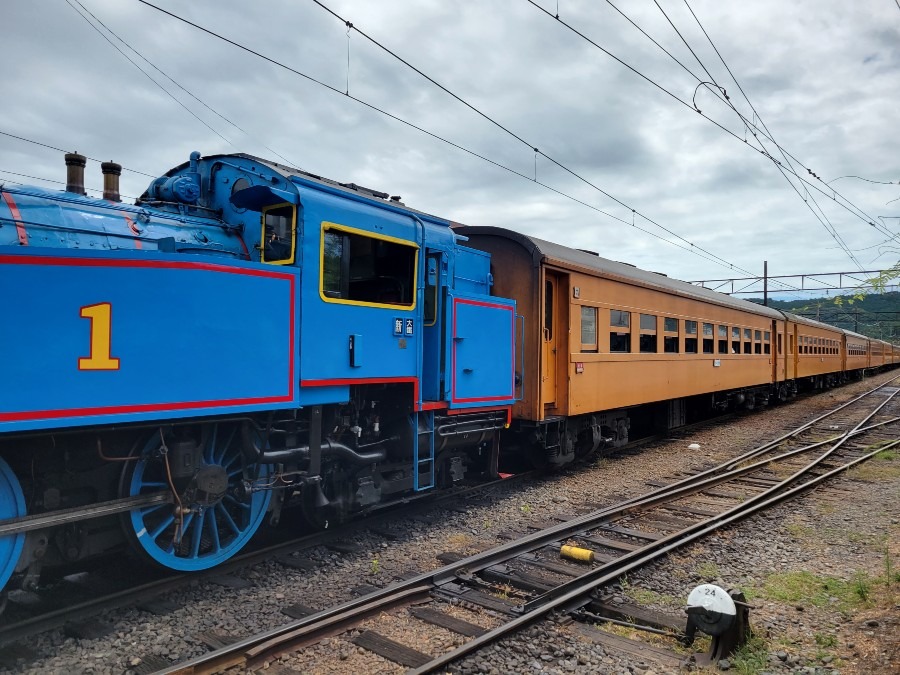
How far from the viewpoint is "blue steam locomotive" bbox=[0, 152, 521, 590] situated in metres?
3.90

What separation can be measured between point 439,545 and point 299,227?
331 cm

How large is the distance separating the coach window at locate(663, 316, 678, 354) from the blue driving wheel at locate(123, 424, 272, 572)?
9.14 metres

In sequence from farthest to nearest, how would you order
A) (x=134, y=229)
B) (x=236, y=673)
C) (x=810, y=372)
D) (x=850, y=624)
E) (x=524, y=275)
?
(x=810, y=372)
(x=524, y=275)
(x=134, y=229)
(x=850, y=624)
(x=236, y=673)

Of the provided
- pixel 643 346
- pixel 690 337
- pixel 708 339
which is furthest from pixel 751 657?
pixel 708 339

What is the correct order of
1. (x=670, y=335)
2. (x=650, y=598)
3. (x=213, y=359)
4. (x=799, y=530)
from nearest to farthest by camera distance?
(x=213, y=359) < (x=650, y=598) < (x=799, y=530) < (x=670, y=335)

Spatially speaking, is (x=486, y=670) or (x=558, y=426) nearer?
(x=486, y=670)

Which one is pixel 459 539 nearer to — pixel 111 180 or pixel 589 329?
pixel 589 329

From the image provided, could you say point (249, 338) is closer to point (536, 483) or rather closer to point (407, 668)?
point (407, 668)

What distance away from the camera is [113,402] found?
4.04 m

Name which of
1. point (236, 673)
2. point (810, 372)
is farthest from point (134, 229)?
point (810, 372)

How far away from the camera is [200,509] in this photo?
482cm

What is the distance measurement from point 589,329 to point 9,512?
775 centimetres

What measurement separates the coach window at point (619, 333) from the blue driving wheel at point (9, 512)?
27.4 feet

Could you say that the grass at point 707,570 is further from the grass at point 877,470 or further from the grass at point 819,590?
the grass at point 877,470
